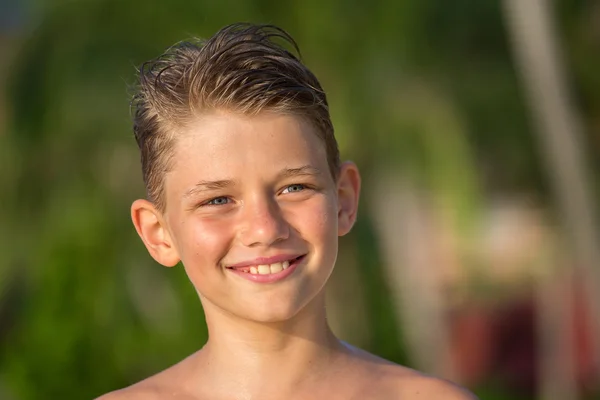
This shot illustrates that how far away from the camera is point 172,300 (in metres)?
16.1

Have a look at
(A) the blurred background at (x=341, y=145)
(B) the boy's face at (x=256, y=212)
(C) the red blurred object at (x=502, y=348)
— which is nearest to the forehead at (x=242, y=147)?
(B) the boy's face at (x=256, y=212)

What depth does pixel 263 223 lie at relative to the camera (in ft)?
9.56

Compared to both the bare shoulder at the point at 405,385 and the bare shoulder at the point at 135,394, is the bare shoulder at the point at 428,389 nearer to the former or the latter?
the bare shoulder at the point at 405,385

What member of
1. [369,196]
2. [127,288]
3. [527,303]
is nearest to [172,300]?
[127,288]

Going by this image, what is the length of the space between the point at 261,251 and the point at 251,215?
0.08 meters

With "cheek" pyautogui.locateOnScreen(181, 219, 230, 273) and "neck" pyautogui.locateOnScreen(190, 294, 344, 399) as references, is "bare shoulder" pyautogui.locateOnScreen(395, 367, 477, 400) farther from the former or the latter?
"cheek" pyautogui.locateOnScreen(181, 219, 230, 273)

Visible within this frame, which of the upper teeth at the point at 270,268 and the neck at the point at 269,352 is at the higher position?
the upper teeth at the point at 270,268

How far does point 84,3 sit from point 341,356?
13831 mm

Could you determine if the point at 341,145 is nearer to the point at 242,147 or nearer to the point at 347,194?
the point at 347,194

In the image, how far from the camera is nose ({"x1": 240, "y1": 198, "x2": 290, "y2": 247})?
2914 millimetres

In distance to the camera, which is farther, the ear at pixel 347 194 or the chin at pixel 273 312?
the ear at pixel 347 194

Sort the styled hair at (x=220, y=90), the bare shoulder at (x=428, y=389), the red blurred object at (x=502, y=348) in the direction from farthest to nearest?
the red blurred object at (x=502, y=348)
the bare shoulder at (x=428, y=389)
the styled hair at (x=220, y=90)

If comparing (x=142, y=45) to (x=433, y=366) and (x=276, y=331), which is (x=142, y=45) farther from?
(x=276, y=331)

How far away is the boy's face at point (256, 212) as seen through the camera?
2.94m
